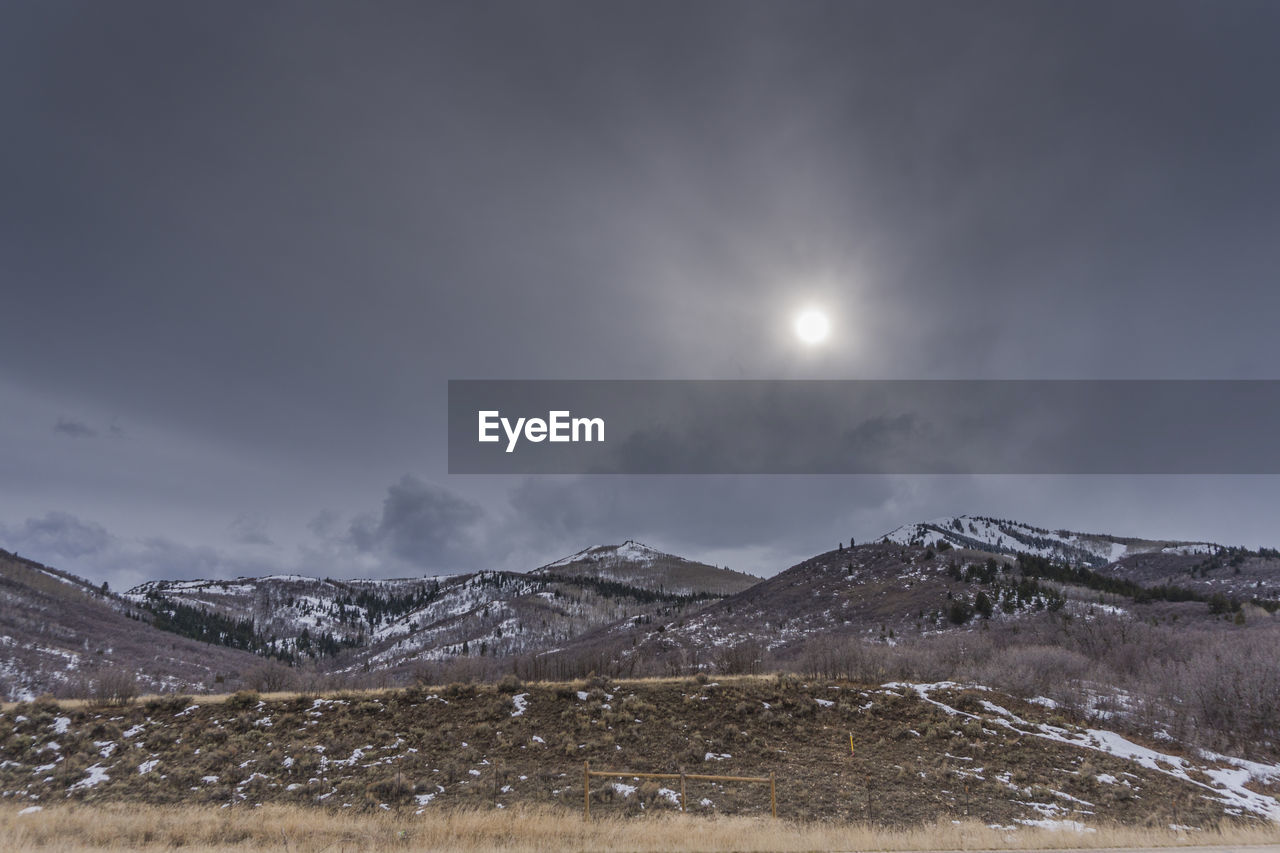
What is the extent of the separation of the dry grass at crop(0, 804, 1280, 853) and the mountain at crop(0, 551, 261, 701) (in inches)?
2784

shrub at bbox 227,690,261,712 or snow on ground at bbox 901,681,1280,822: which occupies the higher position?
shrub at bbox 227,690,261,712

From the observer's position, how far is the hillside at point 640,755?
2383 centimetres

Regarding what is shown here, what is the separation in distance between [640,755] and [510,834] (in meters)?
10.4

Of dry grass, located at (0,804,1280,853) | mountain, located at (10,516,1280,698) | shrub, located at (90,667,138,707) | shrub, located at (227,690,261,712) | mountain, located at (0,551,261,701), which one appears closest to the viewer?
dry grass, located at (0,804,1280,853)

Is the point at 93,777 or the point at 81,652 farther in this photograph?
the point at 81,652

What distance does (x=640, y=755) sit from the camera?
2839cm

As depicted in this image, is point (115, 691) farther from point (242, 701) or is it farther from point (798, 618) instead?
point (798, 618)

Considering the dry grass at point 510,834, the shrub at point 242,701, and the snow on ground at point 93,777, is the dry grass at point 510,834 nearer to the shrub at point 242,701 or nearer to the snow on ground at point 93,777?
the snow on ground at point 93,777

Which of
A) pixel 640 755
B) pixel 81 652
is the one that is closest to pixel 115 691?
pixel 640 755

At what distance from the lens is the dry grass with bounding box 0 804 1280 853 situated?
17828mm

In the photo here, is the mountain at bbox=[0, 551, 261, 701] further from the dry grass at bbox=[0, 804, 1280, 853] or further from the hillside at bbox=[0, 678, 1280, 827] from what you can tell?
the dry grass at bbox=[0, 804, 1280, 853]

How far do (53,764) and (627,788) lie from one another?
2653cm

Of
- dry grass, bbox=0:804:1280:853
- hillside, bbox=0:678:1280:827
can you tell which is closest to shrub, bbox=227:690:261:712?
hillside, bbox=0:678:1280:827

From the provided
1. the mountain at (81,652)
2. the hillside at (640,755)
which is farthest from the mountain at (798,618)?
the hillside at (640,755)
